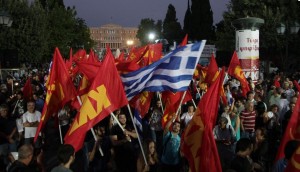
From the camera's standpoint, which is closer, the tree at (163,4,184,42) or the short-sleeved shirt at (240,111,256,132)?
the short-sleeved shirt at (240,111,256,132)

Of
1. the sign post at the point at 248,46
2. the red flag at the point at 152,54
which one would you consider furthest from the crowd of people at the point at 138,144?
the sign post at the point at 248,46

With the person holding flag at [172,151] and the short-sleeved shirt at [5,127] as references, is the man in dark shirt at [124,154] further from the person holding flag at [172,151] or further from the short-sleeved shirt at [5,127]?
the short-sleeved shirt at [5,127]

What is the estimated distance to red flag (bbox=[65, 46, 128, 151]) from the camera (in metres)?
6.40

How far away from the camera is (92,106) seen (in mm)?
6660

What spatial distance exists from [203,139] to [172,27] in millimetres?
72294

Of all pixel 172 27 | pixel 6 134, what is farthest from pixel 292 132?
pixel 172 27

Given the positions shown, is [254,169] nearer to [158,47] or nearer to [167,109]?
[167,109]

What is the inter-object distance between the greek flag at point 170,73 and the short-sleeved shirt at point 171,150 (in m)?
1.23

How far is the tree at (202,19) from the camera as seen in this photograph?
55125 mm

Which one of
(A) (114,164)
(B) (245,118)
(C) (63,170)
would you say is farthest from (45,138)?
(C) (63,170)

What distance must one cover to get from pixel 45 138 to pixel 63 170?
17.2 feet

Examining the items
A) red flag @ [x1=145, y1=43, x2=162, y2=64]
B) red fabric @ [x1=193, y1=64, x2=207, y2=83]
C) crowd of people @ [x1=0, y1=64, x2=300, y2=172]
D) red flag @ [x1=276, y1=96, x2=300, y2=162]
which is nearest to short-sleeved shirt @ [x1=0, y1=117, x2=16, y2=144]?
crowd of people @ [x1=0, y1=64, x2=300, y2=172]

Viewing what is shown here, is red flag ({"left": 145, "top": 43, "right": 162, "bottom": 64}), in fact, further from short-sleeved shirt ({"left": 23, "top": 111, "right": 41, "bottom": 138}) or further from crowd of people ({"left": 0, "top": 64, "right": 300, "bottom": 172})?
short-sleeved shirt ({"left": 23, "top": 111, "right": 41, "bottom": 138})

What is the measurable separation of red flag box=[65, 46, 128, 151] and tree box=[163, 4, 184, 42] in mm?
64532
